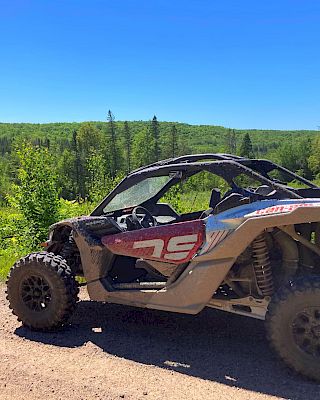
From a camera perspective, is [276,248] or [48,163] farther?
[48,163]

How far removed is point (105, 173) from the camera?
64.1 feet

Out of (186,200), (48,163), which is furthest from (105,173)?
(186,200)

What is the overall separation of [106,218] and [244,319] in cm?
205

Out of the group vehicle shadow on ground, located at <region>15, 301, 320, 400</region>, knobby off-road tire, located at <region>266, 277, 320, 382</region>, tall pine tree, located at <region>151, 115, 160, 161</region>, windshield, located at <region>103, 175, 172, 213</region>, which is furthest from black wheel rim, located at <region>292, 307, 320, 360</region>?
tall pine tree, located at <region>151, 115, 160, 161</region>

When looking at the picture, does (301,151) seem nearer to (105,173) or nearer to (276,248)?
(105,173)

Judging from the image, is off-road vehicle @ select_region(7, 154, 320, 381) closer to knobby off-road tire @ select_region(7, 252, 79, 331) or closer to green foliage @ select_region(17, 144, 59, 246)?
knobby off-road tire @ select_region(7, 252, 79, 331)

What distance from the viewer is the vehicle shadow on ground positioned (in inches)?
155

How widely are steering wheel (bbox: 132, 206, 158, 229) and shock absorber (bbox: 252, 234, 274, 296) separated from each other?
1.43 m

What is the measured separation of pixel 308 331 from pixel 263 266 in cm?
69

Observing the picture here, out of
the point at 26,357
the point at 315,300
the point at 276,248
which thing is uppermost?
the point at 276,248

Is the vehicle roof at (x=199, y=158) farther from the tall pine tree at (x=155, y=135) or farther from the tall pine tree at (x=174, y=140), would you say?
the tall pine tree at (x=155, y=135)

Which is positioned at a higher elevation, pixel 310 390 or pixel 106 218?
pixel 106 218

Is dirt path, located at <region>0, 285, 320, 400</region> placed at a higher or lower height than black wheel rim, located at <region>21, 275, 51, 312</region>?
lower

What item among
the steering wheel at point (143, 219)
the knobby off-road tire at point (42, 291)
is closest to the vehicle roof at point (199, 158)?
the steering wheel at point (143, 219)
